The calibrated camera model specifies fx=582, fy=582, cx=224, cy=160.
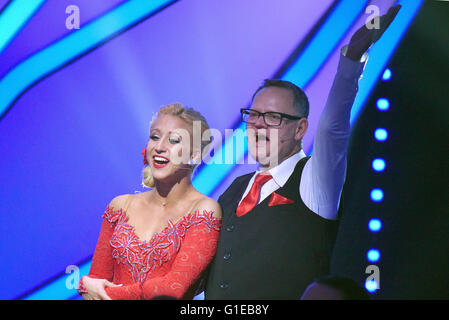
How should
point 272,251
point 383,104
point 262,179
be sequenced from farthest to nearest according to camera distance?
point 383,104
point 262,179
point 272,251

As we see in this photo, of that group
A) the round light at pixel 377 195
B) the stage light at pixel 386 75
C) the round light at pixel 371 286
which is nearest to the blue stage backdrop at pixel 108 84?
the stage light at pixel 386 75

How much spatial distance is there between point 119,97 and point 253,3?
0.80m

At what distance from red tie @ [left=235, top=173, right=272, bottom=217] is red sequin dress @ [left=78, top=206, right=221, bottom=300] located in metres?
0.12

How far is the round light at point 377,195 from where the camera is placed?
276 cm

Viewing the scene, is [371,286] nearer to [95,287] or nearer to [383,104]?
[383,104]

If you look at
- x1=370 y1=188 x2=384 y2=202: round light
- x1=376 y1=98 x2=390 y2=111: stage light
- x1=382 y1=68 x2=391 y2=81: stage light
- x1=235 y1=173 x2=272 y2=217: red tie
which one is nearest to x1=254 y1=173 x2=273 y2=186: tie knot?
x1=235 y1=173 x2=272 y2=217: red tie

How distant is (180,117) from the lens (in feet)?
8.56

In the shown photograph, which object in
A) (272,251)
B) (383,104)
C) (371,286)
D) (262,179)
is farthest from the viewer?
(383,104)

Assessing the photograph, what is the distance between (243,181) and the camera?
263 cm

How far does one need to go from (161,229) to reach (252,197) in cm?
42

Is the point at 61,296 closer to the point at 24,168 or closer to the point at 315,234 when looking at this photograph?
the point at 24,168

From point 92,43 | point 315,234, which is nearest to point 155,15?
point 92,43

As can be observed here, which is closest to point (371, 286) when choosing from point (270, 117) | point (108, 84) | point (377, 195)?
point (377, 195)

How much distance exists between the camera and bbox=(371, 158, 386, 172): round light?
2779mm
